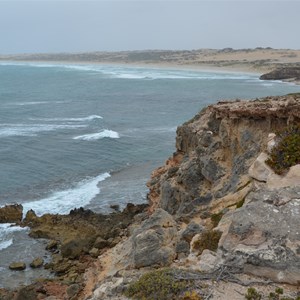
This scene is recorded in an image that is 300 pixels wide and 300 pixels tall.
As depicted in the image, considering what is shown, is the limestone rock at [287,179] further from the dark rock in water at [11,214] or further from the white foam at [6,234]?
the dark rock in water at [11,214]

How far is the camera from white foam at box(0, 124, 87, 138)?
5166 centimetres

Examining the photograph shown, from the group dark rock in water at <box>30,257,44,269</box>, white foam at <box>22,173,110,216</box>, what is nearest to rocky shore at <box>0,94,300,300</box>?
dark rock in water at <box>30,257,44,269</box>

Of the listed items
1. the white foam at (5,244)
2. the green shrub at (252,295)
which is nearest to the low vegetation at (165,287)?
the green shrub at (252,295)

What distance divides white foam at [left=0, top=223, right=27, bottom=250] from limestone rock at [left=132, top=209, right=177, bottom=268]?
13.3 metres

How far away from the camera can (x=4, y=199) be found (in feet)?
107

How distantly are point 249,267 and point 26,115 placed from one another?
192ft

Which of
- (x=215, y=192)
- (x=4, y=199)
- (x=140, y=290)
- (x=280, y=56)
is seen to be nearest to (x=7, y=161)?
(x=4, y=199)

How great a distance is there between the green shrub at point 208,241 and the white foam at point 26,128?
4092 centimetres

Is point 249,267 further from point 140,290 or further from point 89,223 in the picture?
point 89,223

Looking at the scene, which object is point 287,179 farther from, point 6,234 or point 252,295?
point 6,234

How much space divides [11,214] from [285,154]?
799 inches

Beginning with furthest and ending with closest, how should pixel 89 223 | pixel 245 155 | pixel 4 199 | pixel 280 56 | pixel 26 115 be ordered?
pixel 280 56
pixel 26 115
pixel 4 199
pixel 89 223
pixel 245 155

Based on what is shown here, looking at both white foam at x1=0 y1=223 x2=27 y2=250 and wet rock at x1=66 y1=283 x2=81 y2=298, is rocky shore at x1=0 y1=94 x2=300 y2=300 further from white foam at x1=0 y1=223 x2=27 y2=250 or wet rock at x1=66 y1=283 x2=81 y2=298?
white foam at x1=0 y1=223 x2=27 y2=250

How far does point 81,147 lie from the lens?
1796 inches
